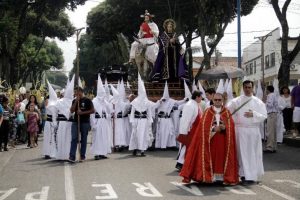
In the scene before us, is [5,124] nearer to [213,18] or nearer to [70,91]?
[70,91]

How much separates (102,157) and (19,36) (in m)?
20.1

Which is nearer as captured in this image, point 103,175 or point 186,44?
point 103,175

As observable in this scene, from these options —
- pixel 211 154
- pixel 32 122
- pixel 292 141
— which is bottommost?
pixel 292 141

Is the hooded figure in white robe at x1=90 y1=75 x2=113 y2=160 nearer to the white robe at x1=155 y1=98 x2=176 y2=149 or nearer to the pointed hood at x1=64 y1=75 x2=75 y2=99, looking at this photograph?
the pointed hood at x1=64 y1=75 x2=75 y2=99

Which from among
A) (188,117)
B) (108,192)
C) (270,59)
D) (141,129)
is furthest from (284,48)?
(270,59)

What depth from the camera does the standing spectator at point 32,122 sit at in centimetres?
1978

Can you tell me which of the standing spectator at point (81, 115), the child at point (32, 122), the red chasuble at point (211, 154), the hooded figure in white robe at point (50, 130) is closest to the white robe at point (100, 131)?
the standing spectator at point (81, 115)

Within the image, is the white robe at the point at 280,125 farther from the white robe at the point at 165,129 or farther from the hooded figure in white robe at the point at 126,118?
the hooded figure in white robe at the point at 126,118

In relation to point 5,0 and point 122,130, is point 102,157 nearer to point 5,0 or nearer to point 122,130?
point 122,130

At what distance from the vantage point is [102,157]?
15977 mm

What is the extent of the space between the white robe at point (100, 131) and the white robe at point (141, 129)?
741mm

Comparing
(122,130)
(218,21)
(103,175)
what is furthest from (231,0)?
(103,175)

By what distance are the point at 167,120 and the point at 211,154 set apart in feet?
24.6

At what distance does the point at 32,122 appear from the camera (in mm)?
19797
